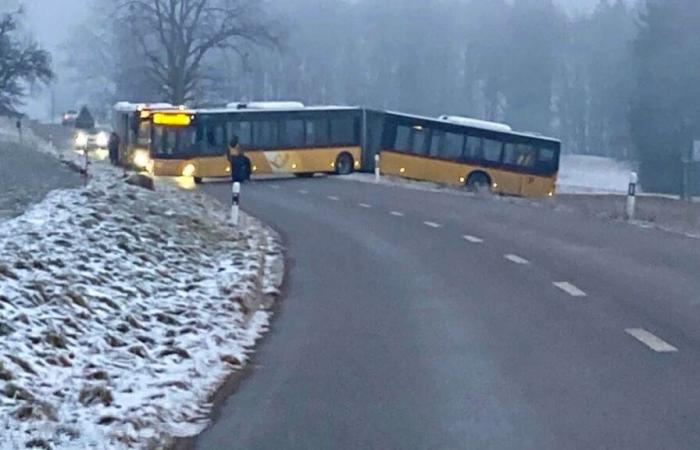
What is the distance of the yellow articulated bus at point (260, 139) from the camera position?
52.3 meters

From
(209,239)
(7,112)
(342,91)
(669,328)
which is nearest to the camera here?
(669,328)

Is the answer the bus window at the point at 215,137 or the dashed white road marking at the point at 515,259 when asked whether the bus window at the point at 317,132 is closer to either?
the bus window at the point at 215,137

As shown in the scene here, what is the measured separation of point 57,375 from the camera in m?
10.4

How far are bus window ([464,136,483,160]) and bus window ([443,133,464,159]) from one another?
0.67 ft

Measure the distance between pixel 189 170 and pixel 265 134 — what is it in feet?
10.7

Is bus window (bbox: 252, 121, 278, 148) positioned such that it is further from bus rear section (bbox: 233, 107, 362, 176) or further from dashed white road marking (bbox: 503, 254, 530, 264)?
dashed white road marking (bbox: 503, 254, 530, 264)

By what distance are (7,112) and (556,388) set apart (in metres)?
90.2

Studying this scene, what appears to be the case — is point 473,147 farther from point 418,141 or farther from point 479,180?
point 418,141

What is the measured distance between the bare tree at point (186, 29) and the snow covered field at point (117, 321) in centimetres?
5903

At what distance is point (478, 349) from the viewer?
12750mm

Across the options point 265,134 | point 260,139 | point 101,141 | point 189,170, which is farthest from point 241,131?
point 101,141

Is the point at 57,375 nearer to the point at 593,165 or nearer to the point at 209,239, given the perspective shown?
the point at 209,239

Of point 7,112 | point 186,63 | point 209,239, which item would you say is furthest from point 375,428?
point 7,112

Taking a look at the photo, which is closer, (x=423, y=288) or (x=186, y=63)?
(x=423, y=288)
